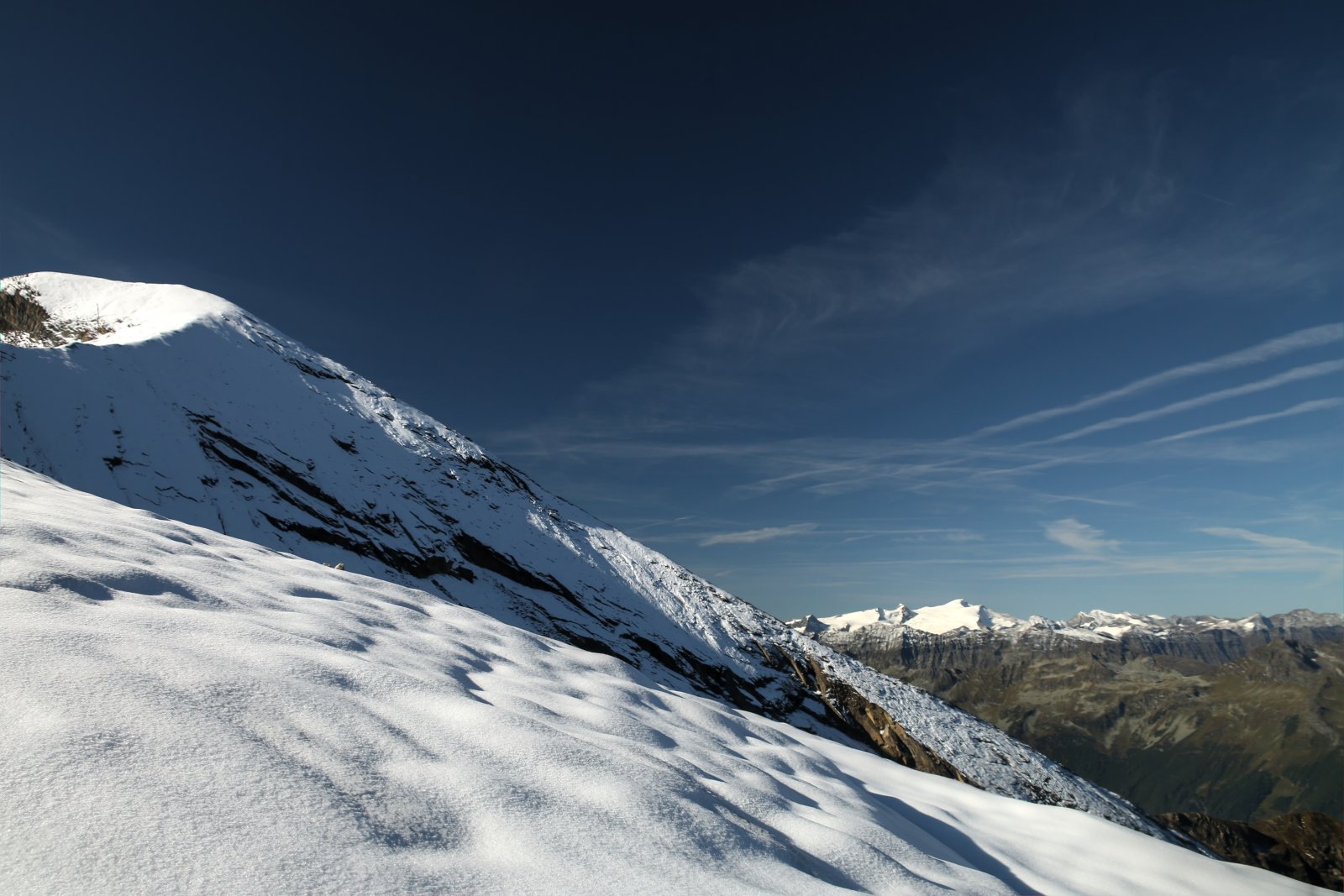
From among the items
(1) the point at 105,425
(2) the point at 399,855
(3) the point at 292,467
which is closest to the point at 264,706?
(2) the point at 399,855

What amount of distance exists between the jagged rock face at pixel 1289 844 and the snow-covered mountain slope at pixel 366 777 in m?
29.0

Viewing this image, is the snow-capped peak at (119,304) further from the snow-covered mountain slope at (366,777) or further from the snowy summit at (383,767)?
the snow-covered mountain slope at (366,777)

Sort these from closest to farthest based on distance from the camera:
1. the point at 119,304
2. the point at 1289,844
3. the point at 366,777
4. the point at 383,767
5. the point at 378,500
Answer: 1. the point at 366,777
2. the point at 383,767
3. the point at 1289,844
4. the point at 378,500
5. the point at 119,304

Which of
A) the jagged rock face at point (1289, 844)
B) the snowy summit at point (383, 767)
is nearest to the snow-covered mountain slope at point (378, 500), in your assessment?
the jagged rock face at point (1289, 844)

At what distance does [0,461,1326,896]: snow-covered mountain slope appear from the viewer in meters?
3.07

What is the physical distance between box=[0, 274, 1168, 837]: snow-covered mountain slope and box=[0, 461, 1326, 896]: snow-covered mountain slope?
60.1ft

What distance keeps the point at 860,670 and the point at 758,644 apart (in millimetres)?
7531

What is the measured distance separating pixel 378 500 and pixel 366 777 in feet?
108

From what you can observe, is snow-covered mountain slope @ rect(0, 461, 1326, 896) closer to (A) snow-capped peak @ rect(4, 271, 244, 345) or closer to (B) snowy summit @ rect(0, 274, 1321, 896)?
(B) snowy summit @ rect(0, 274, 1321, 896)

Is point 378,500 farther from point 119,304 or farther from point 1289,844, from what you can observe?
point 1289,844

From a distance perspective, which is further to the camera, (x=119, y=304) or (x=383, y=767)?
(x=119, y=304)

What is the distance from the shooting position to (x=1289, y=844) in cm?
2758

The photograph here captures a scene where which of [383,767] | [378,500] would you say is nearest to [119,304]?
[378,500]

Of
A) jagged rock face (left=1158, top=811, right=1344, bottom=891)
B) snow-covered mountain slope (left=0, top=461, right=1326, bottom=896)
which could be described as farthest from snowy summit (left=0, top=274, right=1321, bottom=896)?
jagged rock face (left=1158, top=811, right=1344, bottom=891)
